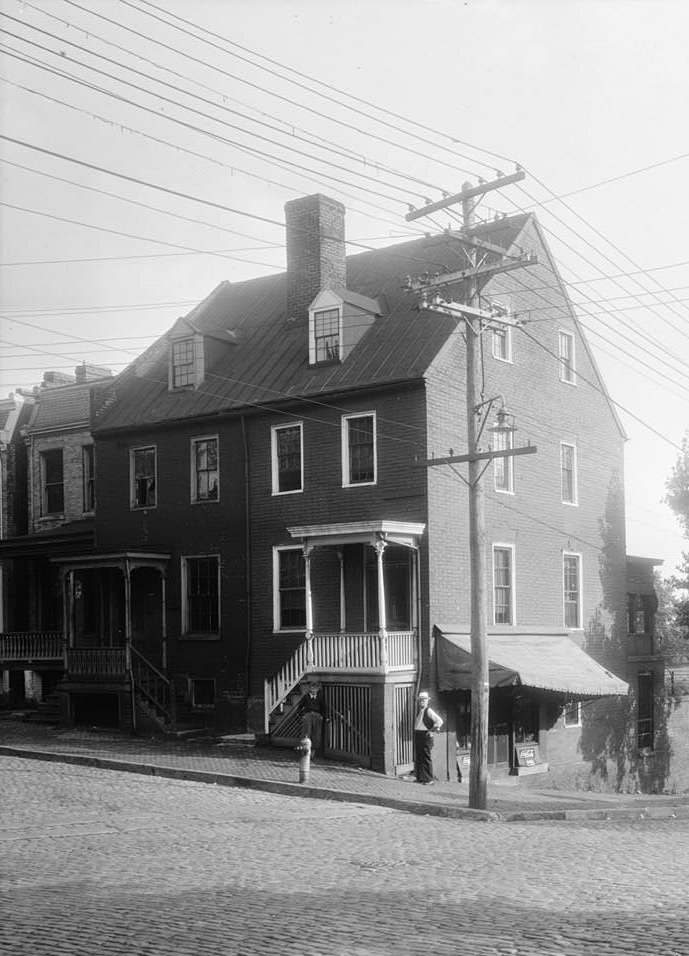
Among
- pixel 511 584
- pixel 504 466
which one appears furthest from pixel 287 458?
pixel 511 584

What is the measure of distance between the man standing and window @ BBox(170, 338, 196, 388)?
11820mm

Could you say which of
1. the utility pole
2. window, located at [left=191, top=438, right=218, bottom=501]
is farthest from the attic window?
the utility pole

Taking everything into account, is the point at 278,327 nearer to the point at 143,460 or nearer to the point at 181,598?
the point at 143,460

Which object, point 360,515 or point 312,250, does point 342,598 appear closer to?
point 360,515

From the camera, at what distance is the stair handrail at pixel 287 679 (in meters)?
25.4

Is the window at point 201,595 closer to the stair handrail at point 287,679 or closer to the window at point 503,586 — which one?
the stair handrail at point 287,679

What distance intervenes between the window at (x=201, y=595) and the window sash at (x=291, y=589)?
6.52 ft

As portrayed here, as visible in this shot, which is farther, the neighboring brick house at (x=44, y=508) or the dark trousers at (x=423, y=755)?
the neighboring brick house at (x=44, y=508)

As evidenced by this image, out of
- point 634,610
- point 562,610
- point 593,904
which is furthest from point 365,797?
point 634,610

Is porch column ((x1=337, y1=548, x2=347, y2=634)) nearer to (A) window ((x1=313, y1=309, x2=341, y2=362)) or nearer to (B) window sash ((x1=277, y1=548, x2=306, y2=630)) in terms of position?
(B) window sash ((x1=277, y1=548, x2=306, y2=630))

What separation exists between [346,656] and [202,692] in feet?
20.6

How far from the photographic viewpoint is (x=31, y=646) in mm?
31641

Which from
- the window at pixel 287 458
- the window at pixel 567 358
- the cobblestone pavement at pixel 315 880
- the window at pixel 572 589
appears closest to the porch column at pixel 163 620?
the window at pixel 287 458

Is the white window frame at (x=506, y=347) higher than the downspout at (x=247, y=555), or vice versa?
the white window frame at (x=506, y=347)
